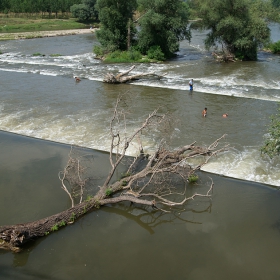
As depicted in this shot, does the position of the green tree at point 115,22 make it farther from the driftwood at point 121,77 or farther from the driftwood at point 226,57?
the driftwood at point 121,77

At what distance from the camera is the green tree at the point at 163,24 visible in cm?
3993

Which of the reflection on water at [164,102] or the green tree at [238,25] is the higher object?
the green tree at [238,25]

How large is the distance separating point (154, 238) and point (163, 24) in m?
35.6

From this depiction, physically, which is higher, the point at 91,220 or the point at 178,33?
the point at 178,33

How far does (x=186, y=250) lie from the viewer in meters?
10.4

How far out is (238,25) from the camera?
3750 centimetres

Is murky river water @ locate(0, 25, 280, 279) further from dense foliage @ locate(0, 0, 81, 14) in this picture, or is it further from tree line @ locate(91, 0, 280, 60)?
dense foliage @ locate(0, 0, 81, 14)

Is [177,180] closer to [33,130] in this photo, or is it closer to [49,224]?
[49,224]

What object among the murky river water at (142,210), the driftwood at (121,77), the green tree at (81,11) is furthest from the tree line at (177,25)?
the green tree at (81,11)

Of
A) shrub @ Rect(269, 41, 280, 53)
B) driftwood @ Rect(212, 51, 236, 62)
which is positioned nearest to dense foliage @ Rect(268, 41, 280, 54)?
shrub @ Rect(269, 41, 280, 53)

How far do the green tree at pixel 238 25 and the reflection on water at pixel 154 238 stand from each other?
2932 cm

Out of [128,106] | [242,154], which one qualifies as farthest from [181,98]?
[242,154]

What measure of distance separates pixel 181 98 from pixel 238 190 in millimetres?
13617

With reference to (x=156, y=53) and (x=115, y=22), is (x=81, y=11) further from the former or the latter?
(x=156, y=53)
